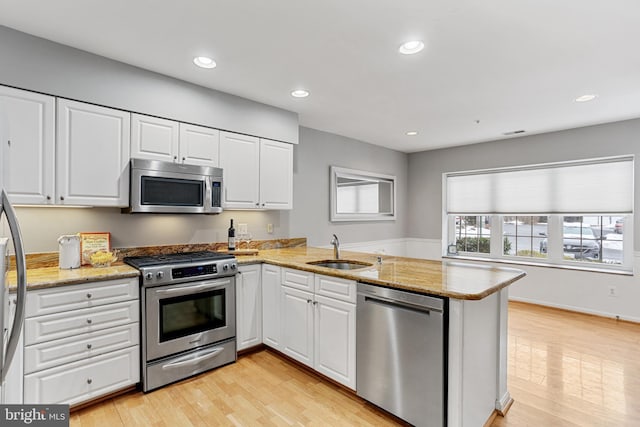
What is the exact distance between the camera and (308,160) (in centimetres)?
436

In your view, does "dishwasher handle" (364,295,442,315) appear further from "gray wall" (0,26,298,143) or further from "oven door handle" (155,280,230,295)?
"gray wall" (0,26,298,143)

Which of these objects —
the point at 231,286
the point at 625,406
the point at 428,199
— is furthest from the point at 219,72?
the point at 428,199

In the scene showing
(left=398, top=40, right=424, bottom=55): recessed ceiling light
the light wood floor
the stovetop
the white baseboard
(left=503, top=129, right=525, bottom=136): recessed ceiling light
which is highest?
(left=398, top=40, right=424, bottom=55): recessed ceiling light

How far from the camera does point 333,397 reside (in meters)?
2.35

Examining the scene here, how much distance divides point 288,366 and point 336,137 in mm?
3174

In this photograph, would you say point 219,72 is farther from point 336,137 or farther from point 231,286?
point 336,137

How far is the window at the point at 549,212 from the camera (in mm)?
4129

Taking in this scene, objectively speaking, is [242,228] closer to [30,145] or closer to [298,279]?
[298,279]

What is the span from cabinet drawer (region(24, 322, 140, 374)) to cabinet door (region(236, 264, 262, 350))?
84 cm

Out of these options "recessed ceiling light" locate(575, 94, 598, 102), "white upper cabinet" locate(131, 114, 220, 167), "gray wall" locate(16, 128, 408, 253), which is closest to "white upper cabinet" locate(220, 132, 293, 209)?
"white upper cabinet" locate(131, 114, 220, 167)

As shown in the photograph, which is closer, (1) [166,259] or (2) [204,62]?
(2) [204,62]

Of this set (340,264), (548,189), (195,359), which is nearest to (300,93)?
(340,264)

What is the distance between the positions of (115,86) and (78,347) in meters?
1.91

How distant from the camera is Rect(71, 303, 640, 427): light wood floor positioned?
82.3 inches
